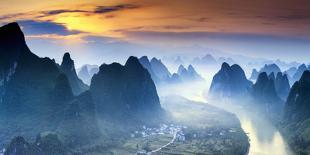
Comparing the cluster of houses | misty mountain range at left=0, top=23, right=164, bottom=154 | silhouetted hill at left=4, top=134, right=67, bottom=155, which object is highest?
misty mountain range at left=0, top=23, right=164, bottom=154

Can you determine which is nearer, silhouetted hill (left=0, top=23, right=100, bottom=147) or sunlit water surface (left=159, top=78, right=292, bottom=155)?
silhouetted hill (left=0, top=23, right=100, bottom=147)

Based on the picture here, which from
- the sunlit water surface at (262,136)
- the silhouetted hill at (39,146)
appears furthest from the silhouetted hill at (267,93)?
the silhouetted hill at (39,146)

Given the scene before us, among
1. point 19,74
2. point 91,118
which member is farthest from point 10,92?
point 91,118

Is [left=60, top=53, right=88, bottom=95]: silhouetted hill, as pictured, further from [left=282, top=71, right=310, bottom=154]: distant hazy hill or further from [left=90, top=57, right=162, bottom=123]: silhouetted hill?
[left=282, top=71, right=310, bottom=154]: distant hazy hill

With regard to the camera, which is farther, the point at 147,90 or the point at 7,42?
the point at 147,90

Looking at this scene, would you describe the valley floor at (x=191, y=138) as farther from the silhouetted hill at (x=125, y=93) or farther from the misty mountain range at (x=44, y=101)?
the misty mountain range at (x=44, y=101)

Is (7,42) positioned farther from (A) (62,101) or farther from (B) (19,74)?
(A) (62,101)

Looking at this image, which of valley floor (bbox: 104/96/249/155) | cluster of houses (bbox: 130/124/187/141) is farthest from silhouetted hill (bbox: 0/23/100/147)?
cluster of houses (bbox: 130/124/187/141)

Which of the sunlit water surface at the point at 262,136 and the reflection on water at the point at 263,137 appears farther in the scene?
the sunlit water surface at the point at 262,136

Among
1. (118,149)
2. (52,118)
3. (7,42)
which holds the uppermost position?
(7,42)
